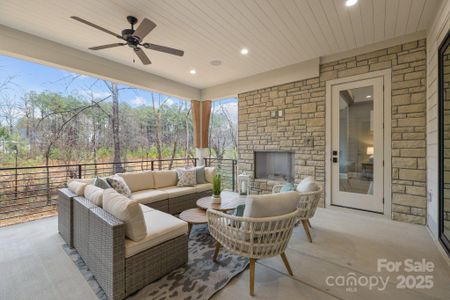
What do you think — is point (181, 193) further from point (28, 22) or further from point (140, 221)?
point (28, 22)

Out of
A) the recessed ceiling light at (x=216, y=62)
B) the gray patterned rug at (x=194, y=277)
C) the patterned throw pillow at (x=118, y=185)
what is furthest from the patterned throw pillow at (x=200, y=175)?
the recessed ceiling light at (x=216, y=62)

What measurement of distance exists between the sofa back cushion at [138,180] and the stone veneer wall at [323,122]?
7.50ft

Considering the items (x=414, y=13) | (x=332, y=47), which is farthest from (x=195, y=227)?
(x=414, y=13)

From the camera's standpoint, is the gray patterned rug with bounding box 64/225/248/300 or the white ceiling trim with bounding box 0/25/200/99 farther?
the white ceiling trim with bounding box 0/25/200/99

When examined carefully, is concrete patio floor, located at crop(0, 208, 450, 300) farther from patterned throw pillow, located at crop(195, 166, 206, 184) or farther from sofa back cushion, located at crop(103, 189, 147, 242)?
patterned throw pillow, located at crop(195, 166, 206, 184)

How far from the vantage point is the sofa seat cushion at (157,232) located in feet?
5.34

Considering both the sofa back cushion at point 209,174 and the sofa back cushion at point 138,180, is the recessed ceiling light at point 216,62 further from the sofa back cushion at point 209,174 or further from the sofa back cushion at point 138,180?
the sofa back cushion at point 138,180

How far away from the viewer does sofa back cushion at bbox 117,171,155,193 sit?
3.45 meters

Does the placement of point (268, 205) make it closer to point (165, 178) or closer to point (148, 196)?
point (148, 196)

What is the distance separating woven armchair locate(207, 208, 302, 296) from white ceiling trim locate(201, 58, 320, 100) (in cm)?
331

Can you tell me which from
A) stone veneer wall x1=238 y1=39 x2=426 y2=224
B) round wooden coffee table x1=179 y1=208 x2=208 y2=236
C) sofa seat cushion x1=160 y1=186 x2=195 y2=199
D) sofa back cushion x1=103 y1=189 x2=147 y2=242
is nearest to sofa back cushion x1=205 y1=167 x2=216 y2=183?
sofa seat cushion x1=160 y1=186 x2=195 y2=199

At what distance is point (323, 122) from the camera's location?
3861 mm

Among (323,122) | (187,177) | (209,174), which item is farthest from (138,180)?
(323,122)

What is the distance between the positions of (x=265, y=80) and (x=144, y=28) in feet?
9.92
